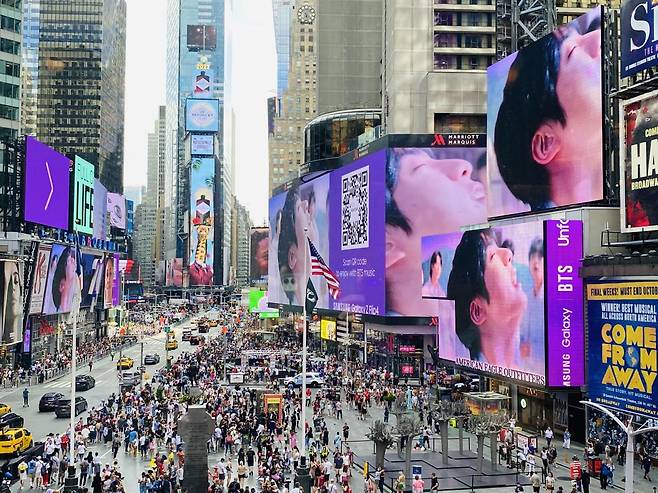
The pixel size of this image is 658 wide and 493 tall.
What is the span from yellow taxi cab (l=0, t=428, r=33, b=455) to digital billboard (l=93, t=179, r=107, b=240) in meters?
75.1

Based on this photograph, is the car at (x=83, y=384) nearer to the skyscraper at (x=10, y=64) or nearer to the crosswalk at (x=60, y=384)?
the crosswalk at (x=60, y=384)

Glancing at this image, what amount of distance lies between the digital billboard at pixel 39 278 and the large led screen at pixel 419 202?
34.3 meters

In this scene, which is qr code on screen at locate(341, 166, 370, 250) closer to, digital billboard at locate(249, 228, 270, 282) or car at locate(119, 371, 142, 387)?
car at locate(119, 371, 142, 387)

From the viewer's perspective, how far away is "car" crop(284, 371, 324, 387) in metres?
60.5

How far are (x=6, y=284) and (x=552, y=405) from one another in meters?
41.6

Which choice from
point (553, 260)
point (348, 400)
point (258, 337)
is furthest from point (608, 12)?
point (258, 337)

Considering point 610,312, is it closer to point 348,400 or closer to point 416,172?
point 348,400

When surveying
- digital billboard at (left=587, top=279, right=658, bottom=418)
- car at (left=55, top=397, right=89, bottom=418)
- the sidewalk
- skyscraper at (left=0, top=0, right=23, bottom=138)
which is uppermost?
skyscraper at (left=0, top=0, right=23, bottom=138)

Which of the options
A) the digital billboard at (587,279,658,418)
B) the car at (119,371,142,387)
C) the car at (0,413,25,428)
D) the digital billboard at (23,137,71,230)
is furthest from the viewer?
the digital billboard at (23,137,71,230)

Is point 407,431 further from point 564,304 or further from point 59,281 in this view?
point 59,281

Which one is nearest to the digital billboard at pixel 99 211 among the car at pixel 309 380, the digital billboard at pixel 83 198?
the digital billboard at pixel 83 198

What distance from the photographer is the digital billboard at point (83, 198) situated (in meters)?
99.4

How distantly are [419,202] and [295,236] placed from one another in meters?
40.8

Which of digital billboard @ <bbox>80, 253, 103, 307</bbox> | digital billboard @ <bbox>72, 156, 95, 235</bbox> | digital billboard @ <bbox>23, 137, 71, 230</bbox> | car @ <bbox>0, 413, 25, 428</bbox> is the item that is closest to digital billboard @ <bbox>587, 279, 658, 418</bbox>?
car @ <bbox>0, 413, 25, 428</bbox>
